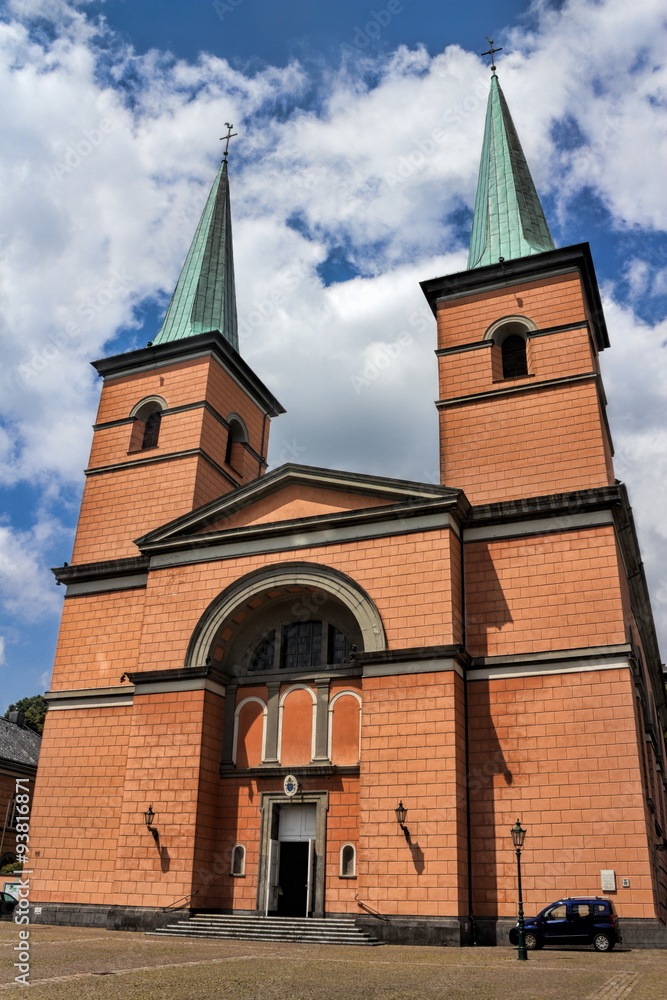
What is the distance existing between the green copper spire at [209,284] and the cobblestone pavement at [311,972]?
23.5 metres

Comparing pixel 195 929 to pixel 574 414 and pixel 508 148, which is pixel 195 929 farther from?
pixel 508 148

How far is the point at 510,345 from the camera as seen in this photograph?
2927cm

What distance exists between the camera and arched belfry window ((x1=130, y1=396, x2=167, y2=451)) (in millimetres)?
33000

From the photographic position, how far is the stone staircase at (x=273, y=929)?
19.8 m

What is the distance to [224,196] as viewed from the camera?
132 feet

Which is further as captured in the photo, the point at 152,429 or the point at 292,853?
the point at 152,429

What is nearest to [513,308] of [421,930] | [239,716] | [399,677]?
[399,677]

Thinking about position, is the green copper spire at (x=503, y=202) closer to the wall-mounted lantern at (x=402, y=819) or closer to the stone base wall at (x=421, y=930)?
the wall-mounted lantern at (x=402, y=819)

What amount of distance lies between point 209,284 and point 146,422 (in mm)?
7229

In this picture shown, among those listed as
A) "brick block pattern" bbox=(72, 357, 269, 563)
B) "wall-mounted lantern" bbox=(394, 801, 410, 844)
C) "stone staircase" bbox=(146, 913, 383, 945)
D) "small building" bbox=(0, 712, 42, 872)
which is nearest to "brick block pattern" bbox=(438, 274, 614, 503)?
"brick block pattern" bbox=(72, 357, 269, 563)

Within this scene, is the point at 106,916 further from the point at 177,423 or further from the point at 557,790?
A: the point at 177,423

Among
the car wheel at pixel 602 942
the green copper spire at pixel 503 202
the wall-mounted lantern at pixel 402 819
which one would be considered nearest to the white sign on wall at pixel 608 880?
the car wheel at pixel 602 942

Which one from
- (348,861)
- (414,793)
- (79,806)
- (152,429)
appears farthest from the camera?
(152,429)

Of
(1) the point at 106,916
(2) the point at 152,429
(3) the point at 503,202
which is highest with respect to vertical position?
(3) the point at 503,202
